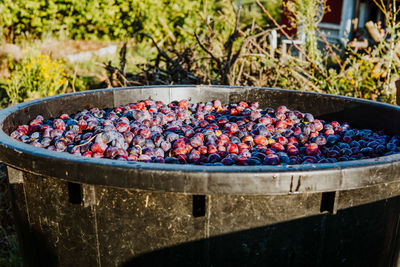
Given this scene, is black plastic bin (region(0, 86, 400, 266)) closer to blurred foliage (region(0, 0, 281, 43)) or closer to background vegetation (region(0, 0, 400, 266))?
background vegetation (region(0, 0, 400, 266))

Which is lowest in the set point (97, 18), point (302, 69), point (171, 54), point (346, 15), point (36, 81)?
point (36, 81)

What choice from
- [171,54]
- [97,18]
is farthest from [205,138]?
[97,18]

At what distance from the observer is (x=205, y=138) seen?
168 cm

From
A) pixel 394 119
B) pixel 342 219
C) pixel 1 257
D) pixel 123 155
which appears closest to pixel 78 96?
A: pixel 123 155

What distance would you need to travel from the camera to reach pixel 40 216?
131 centimetres

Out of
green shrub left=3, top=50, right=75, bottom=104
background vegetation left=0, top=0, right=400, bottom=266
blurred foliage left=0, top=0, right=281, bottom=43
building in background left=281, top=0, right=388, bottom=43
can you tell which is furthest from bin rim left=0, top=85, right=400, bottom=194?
building in background left=281, top=0, right=388, bottom=43

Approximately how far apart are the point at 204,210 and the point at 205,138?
1.98ft

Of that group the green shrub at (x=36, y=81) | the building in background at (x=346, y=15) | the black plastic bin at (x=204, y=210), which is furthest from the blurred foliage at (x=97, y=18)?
the black plastic bin at (x=204, y=210)

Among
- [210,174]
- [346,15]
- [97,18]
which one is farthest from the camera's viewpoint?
[346,15]

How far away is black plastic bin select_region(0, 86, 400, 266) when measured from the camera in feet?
3.49

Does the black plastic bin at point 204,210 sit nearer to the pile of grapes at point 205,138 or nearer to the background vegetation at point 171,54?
the pile of grapes at point 205,138

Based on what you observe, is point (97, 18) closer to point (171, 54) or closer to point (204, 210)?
point (171, 54)

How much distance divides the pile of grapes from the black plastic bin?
27cm

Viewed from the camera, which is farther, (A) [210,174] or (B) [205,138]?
(B) [205,138]
